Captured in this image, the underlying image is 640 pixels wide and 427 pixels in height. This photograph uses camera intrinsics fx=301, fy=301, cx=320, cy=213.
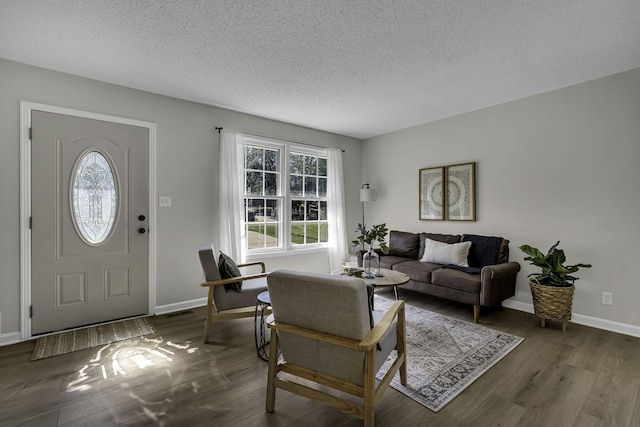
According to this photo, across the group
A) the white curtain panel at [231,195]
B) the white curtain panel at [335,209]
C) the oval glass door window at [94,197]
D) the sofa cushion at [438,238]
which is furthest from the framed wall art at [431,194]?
the oval glass door window at [94,197]

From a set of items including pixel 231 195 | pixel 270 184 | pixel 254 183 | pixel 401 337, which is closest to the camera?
pixel 401 337

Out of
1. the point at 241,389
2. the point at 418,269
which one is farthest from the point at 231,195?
the point at 418,269

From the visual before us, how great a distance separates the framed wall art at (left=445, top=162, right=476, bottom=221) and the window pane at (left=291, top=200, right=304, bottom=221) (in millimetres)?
2198

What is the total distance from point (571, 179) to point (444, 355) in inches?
96.0

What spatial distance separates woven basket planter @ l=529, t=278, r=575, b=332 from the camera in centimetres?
296

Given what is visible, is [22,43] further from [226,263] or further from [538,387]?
[538,387]

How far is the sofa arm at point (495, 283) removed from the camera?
3107 millimetres

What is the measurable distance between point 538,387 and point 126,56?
13.6 ft

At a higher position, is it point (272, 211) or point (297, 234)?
point (272, 211)

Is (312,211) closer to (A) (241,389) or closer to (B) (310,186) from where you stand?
(B) (310,186)

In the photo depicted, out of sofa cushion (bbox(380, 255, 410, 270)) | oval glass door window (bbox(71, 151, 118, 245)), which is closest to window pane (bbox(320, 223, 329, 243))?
sofa cushion (bbox(380, 255, 410, 270))

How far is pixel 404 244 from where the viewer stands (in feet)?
14.8

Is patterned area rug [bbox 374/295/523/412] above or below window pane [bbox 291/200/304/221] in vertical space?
below

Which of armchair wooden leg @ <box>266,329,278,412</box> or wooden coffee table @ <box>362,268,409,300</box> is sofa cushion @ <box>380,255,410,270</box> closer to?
wooden coffee table @ <box>362,268,409,300</box>
